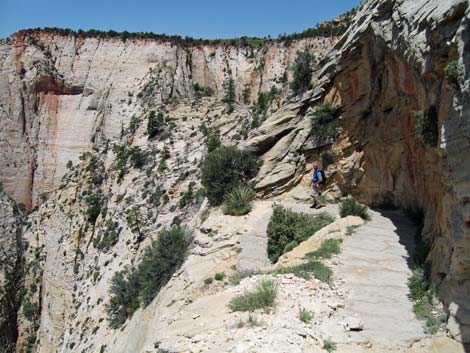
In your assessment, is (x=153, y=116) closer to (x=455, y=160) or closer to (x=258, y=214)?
(x=258, y=214)

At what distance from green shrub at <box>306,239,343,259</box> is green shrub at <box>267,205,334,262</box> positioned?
4.31 ft

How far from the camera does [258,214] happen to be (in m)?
14.3

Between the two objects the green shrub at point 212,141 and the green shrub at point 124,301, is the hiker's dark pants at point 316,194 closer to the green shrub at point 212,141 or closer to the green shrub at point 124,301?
the green shrub at point 124,301

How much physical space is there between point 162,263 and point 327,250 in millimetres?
6193

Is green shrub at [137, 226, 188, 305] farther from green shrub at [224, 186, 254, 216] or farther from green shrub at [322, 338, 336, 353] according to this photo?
green shrub at [322, 338, 336, 353]

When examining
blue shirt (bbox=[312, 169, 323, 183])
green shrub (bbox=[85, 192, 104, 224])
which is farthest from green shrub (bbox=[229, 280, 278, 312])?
green shrub (bbox=[85, 192, 104, 224])

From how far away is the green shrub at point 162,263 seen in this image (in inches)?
551

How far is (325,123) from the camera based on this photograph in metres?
15.5

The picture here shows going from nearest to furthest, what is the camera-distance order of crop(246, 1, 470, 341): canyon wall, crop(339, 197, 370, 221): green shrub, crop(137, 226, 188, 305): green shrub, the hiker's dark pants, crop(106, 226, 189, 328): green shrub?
crop(246, 1, 470, 341): canyon wall → crop(339, 197, 370, 221): green shrub → crop(137, 226, 188, 305): green shrub → crop(106, 226, 189, 328): green shrub → the hiker's dark pants

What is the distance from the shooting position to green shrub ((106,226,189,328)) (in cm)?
1412

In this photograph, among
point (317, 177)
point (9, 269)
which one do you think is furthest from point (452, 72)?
point (9, 269)

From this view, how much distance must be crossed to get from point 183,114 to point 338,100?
1854 centimetres

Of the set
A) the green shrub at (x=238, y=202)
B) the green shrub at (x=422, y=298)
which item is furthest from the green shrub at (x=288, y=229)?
the green shrub at (x=422, y=298)

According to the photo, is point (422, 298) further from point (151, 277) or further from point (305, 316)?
point (151, 277)
